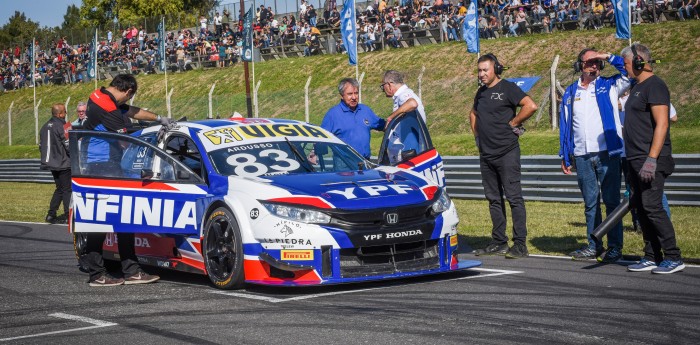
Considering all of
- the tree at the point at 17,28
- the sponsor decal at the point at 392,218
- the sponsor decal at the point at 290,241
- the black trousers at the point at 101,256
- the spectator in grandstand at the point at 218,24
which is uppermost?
the tree at the point at 17,28

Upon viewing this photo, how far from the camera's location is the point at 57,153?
57.2 feet

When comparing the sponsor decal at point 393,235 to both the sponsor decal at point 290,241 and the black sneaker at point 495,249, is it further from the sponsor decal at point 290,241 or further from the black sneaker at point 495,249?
the black sneaker at point 495,249

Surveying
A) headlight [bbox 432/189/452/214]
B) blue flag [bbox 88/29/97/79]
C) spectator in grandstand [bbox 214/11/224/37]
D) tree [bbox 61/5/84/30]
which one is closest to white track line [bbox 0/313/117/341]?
headlight [bbox 432/189/452/214]

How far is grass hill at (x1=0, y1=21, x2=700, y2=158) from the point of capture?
26047 mm

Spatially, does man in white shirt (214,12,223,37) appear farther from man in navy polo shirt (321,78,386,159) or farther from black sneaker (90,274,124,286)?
black sneaker (90,274,124,286)

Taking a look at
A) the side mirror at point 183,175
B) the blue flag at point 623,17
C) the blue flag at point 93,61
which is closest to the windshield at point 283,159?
the side mirror at point 183,175

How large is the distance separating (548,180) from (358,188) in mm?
9436

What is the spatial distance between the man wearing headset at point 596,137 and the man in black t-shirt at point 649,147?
32.2 inches

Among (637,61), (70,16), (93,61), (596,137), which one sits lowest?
(596,137)

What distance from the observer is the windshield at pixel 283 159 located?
358 inches

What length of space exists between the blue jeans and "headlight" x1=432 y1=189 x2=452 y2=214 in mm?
1688

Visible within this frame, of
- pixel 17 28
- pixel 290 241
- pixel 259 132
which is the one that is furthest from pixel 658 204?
pixel 17 28

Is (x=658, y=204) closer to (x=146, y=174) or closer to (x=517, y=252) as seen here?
→ (x=517, y=252)

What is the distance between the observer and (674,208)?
1545cm
